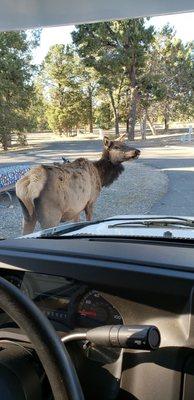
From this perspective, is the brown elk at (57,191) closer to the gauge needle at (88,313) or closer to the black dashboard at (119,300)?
the black dashboard at (119,300)

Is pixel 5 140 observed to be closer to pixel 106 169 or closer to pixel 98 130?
pixel 98 130

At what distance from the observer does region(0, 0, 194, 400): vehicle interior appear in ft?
2.75

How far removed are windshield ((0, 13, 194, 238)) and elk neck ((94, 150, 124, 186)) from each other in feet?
0.04

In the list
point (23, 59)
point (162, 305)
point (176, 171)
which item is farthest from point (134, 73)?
point (162, 305)

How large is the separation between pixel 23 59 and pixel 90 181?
43.3 feet

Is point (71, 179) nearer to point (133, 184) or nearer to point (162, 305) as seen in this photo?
point (162, 305)

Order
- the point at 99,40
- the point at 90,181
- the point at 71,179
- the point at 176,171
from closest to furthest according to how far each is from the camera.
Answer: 1. the point at 71,179
2. the point at 90,181
3. the point at 176,171
4. the point at 99,40

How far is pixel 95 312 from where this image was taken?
1.15 m

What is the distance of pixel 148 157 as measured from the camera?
13.3m

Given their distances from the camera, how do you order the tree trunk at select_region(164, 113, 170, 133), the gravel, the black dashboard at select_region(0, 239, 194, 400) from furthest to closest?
the tree trunk at select_region(164, 113, 170, 133), the gravel, the black dashboard at select_region(0, 239, 194, 400)

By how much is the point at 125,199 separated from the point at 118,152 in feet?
7.57

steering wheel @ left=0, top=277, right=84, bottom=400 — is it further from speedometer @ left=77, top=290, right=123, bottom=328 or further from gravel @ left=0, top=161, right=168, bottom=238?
gravel @ left=0, top=161, right=168, bottom=238

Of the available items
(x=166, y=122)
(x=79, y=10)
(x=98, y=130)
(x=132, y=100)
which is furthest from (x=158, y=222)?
(x=166, y=122)

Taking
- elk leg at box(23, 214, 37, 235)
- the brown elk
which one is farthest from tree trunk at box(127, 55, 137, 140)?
elk leg at box(23, 214, 37, 235)
